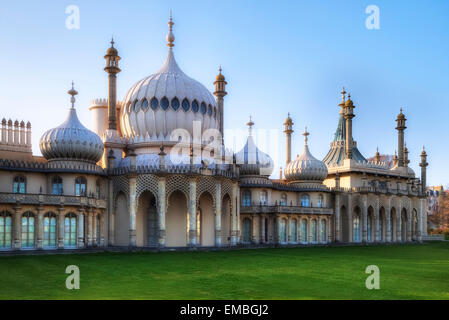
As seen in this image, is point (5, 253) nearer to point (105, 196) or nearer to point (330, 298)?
point (105, 196)

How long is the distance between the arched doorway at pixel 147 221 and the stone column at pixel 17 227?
1089 cm

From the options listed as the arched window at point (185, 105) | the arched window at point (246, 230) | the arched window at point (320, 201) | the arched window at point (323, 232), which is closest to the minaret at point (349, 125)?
the arched window at point (320, 201)

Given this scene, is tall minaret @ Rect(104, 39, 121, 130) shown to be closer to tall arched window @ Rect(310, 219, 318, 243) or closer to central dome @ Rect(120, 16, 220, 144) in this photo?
central dome @ Rect(120, 16, 220, 144)

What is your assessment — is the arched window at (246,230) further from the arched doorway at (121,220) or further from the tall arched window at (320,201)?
the arched doorway at (121,220)

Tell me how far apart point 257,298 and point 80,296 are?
5.48m

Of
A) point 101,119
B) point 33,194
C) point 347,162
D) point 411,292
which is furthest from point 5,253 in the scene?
point 347,162

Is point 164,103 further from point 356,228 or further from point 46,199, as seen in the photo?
point 356,228

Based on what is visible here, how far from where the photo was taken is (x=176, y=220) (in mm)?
48531

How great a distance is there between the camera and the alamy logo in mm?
18869

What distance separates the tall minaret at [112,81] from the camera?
51.5 meters

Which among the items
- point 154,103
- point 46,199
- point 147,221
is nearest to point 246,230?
point 147,221

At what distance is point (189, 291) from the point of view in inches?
707

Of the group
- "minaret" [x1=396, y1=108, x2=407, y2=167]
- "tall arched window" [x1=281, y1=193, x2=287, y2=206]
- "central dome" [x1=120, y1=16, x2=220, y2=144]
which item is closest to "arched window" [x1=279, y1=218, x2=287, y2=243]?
"tall arched window" [x1=281, y1=193, x2=287, y2=206]

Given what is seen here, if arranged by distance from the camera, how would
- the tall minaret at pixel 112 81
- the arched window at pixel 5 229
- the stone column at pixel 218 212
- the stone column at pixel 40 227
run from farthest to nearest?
the tall minaret at pixel 112 81, the stone column at pixel 218 212, the stone column at pixel 40 227, the arched window at pixel 5 229
